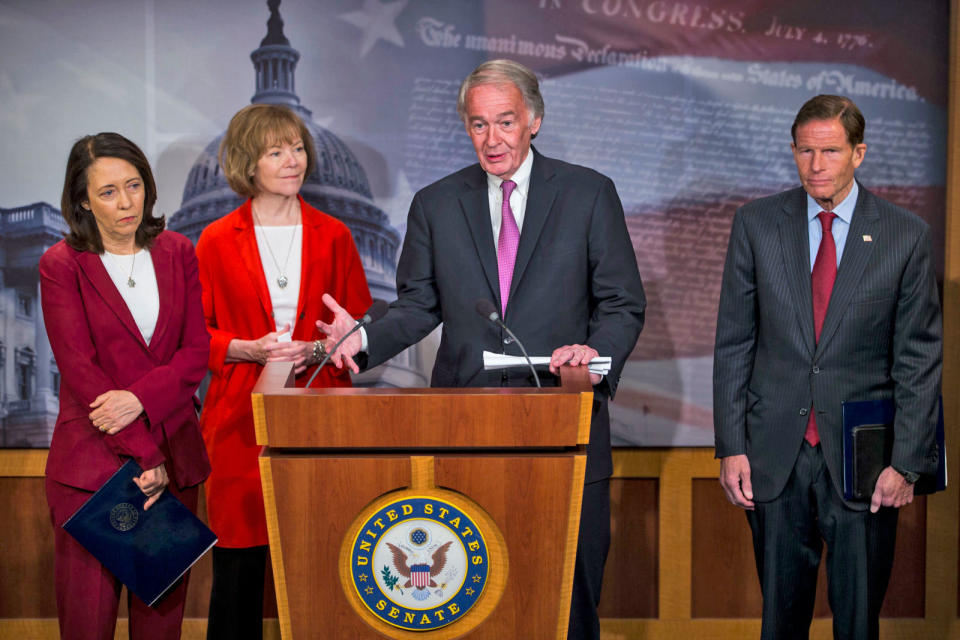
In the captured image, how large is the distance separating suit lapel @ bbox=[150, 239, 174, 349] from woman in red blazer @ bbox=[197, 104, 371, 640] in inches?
15.9

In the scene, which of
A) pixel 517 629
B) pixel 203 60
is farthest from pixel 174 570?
pixel 203 60

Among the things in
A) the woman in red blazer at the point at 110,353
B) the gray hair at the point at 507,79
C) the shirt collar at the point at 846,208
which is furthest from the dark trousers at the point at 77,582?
the shirt collar at the point at 846,208

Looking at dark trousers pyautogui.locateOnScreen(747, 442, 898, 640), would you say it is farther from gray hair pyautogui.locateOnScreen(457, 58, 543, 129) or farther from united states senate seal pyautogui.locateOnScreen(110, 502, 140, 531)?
united states senate seal pyautogui.locateOnScreen(110, 502, 140, 531)

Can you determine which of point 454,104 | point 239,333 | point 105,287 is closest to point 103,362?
point 105,287

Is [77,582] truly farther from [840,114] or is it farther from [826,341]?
[840,114]

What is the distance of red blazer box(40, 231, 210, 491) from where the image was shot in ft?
8.42

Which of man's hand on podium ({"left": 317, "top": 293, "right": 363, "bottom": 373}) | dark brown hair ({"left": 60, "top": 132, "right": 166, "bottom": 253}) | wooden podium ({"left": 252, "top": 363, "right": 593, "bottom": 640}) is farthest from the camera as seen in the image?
dark brown hair ({"left": 60, "top": 132, "right": 166, "bottom": 253})

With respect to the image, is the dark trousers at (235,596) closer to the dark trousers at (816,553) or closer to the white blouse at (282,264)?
the white blouse at (282,264)

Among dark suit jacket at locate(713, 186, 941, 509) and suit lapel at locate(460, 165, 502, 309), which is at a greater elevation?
suit lapel at locate(460, 165, 502, 309)

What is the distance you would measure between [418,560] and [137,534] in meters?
1.04

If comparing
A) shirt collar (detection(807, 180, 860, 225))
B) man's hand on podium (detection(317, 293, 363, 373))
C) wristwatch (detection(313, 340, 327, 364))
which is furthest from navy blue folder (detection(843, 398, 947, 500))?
wristwatch (detection(313, 340, 327, 364))

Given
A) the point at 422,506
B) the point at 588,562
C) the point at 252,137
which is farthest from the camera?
the point at 252,137

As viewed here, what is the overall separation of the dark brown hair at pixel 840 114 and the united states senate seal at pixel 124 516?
1992 mm

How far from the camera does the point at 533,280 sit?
2619 mm
